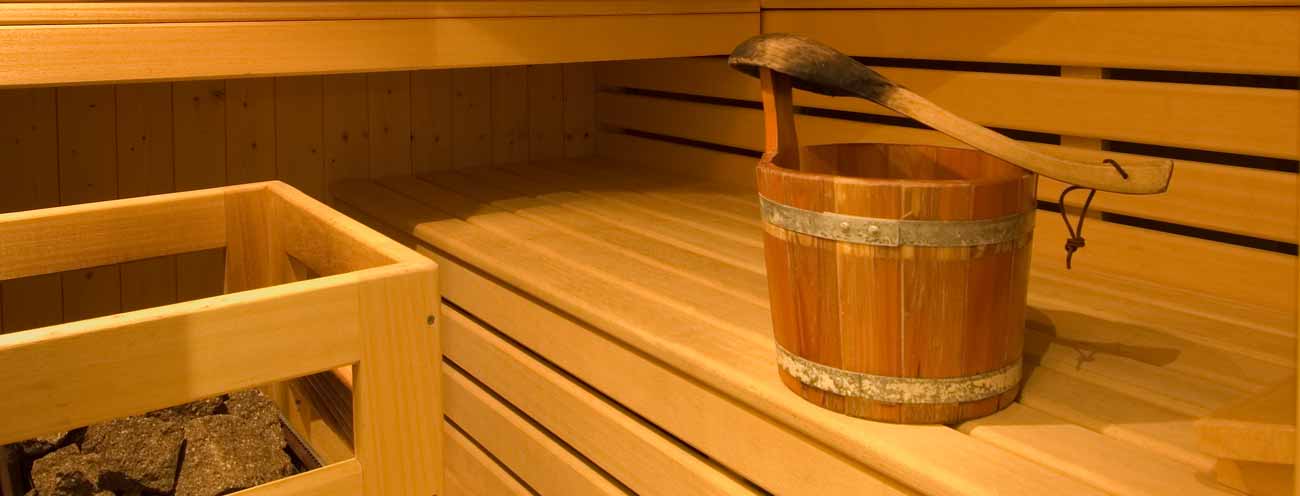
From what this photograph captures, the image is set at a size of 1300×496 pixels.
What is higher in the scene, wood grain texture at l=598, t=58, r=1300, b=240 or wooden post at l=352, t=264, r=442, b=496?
wood grain texture at l=598, t=58, r=1300, b=240

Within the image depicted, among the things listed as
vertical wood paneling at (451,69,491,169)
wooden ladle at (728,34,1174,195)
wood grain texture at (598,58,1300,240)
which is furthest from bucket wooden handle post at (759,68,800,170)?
vertical wood paneling at (451,69,491,169)

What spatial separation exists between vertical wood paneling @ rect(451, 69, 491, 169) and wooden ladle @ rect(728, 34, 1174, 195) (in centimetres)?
181

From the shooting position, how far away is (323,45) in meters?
2.00

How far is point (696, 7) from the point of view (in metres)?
2.51

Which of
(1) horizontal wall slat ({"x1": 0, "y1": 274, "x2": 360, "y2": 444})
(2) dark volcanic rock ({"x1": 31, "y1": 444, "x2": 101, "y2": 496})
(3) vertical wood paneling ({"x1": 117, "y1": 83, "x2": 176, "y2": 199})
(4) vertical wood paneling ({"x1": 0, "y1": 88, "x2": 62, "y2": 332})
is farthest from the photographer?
(3) vertical wood paneling ({"x1": 117, "y1": 83, "x2": 176, "y2": 199})

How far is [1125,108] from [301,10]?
1495 mm

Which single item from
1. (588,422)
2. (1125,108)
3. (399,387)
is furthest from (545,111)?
(399,387)

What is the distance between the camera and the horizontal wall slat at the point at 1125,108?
1.64 m

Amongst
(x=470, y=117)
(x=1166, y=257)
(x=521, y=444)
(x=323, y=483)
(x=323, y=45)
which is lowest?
(x=521, y=444)

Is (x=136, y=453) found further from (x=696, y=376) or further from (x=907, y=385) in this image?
(x=907, y=385)

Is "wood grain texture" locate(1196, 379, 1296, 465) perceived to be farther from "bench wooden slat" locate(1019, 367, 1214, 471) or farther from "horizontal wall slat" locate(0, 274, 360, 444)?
"horizontal wall slat" locate(0, 274, 360, 444)

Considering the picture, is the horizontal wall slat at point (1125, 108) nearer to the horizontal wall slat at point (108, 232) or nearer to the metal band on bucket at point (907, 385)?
the metal band on bucket at point (907, 385)

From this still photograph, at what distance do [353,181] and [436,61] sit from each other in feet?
2.50

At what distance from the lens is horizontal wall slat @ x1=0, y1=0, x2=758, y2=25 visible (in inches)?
68.2
